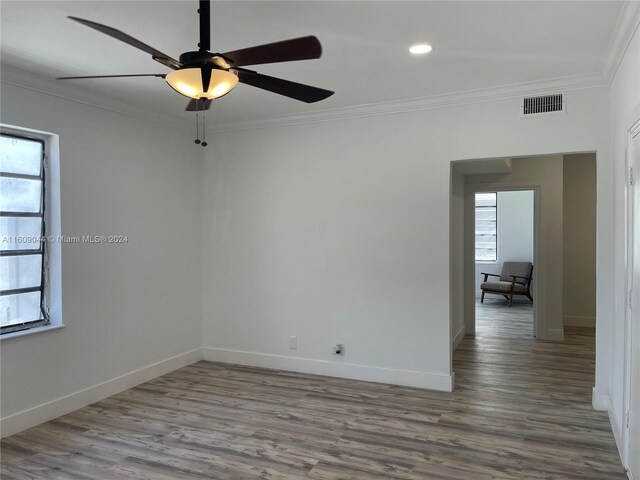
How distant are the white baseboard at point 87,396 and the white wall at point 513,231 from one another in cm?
708

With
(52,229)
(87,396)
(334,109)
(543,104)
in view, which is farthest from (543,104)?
(87,396)

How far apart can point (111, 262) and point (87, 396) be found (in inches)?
45.1

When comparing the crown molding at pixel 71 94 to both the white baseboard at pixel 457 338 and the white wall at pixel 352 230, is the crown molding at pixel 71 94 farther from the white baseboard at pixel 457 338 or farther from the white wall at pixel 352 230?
the white baseboard at pixel 457 338

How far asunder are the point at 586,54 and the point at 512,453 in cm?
270

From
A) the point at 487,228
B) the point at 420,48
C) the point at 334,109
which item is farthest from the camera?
the point at 487,228

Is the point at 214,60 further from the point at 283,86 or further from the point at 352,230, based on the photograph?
the point at 352,230

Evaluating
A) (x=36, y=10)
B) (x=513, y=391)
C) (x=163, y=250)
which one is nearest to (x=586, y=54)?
(x=513, y=391)

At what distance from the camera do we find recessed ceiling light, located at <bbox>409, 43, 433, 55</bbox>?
3014mm

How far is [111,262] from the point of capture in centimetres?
421

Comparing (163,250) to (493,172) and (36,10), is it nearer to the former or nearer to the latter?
(36,10)

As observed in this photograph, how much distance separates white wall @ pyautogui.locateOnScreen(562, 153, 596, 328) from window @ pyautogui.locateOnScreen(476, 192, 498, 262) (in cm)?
302

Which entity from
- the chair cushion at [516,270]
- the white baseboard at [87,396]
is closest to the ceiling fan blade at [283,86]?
the white baseboard at [87,396]

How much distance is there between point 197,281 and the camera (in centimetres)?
527

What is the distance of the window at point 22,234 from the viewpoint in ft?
11.5
